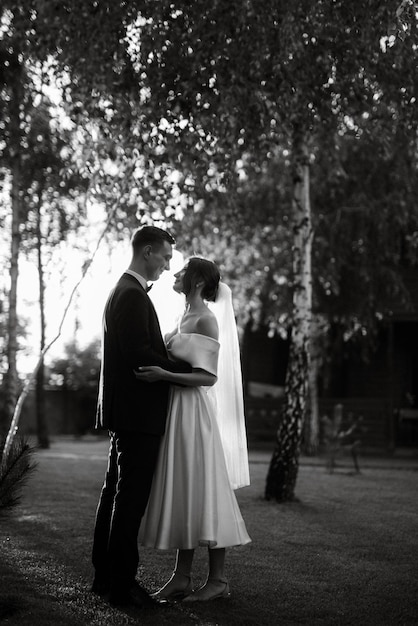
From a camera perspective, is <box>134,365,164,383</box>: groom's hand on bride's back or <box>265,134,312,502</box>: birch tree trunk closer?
<box>134,365,164,383</box>: groom's hand on bride's back

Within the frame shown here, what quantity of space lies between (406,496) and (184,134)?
5.93 metres

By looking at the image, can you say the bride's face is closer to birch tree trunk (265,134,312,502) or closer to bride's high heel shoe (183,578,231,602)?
bride's high heel shoe (183,578,231,602)

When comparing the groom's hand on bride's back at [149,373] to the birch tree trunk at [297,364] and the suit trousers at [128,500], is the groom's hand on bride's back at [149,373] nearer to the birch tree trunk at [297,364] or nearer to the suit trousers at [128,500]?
the suit trousers at [128,500]

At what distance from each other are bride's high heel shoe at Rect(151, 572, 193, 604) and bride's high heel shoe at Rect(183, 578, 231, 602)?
8 cm

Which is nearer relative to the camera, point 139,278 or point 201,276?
point 139,278

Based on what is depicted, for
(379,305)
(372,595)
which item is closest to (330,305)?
(379,305)

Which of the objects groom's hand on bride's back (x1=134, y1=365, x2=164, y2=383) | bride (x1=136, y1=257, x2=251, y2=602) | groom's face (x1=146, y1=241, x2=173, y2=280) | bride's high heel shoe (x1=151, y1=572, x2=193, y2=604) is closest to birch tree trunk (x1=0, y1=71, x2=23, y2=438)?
bride's high heel shoe (x1=151, y1=572, x2=193, y2=604)

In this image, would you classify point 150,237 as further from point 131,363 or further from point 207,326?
point 131,363

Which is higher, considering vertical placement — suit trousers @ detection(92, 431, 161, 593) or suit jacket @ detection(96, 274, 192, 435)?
suit jacket @ detection(96, 274, 192, 435)

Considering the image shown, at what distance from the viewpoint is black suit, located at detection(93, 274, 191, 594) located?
4.76 metres

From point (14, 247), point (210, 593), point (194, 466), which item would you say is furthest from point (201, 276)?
point (14, 247)

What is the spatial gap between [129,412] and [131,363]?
30 cm

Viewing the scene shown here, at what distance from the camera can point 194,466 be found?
5.01 m

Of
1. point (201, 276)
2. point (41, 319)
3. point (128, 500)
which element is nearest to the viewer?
point (128, 500)
